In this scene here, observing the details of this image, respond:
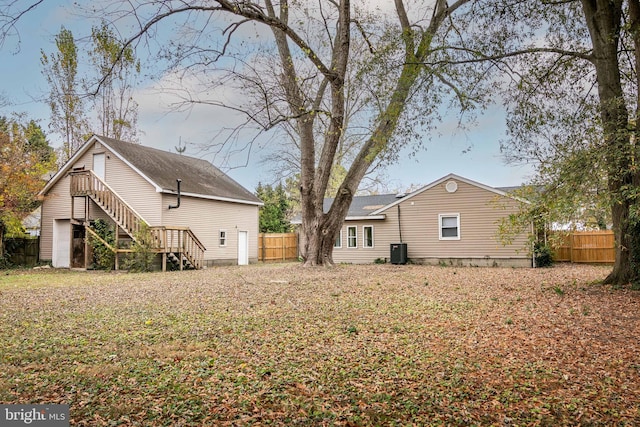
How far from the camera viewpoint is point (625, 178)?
29.2 feet

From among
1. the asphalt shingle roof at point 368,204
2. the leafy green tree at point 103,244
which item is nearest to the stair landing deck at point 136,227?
the leafy green tree at point 103,244

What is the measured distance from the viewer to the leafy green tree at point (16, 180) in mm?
18316

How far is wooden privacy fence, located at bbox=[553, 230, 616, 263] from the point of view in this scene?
64.0 ft

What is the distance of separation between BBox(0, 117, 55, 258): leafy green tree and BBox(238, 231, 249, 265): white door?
9.98m

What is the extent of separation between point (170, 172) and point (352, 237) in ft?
33.0

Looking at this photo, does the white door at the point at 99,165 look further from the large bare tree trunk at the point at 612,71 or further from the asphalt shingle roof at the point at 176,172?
the large bare tree trunk at the point at 612,71

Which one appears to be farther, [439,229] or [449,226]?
[439,229]

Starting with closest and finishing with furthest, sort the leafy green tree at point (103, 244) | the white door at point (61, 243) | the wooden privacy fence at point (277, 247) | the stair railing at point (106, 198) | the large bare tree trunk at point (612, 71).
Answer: the large bare tree trunk at point (612, 71) → the stair railing at point (106, 198) → the leafy green tree at point (103, 244) → the white door at point (61, 243) → the wooden privacy fence at point (277, 247)

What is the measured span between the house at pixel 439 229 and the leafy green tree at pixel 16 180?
1563 centimetres

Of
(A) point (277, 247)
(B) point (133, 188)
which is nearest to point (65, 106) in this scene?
(B) point (133, 188)

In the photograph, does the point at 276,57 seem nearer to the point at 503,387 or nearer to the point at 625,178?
the point at 625,178

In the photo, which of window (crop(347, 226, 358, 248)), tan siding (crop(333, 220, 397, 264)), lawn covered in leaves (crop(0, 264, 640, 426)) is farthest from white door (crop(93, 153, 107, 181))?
window (crop(347, 226, 358, 248))

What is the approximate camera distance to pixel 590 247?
19891mm

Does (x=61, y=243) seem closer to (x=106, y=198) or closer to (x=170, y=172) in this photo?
(x=106, y=198)
